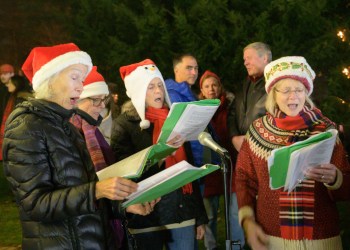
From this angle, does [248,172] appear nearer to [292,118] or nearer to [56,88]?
[292,118]

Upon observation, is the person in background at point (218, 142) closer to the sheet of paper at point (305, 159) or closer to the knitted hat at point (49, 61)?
the sheet of paper at point (305, 159)

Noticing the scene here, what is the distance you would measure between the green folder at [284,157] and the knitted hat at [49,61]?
114 cm

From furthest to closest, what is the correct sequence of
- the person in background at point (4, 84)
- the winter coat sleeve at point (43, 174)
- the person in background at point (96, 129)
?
1. the person in background at point (4, 84)
2. the person in background at point (96, 129)
3. the winter coat sleeve at point (43, 174)

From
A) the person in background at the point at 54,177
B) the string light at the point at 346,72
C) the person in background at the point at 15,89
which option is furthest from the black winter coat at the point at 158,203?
the person in background at the point at 15,89

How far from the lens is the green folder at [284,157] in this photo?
247cm

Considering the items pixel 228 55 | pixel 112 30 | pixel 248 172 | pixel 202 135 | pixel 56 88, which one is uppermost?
pixel 112 30

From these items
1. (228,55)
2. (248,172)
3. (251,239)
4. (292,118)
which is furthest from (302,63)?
(228,55)

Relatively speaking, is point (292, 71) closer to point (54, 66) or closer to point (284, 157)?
point (284, 157)

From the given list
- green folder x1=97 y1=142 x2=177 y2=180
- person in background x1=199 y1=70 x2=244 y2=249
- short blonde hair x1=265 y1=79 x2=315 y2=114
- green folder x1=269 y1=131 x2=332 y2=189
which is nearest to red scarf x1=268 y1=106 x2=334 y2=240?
short blonde hair x1=265 y1=79 x2=315 y2=114

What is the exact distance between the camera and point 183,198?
3.68 metres

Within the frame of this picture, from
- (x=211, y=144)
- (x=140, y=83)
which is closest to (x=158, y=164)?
(x=140, y=83)

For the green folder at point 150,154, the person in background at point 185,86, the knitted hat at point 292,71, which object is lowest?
the green folder at point 150,154

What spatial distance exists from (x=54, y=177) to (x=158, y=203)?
1.28 meters

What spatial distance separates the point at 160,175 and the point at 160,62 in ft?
22.0
